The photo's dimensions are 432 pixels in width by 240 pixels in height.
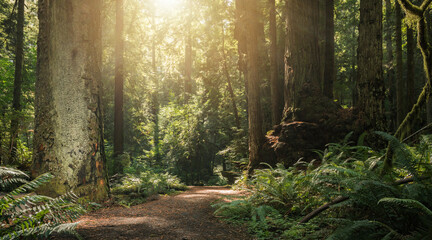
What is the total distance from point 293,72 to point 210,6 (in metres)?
9.36

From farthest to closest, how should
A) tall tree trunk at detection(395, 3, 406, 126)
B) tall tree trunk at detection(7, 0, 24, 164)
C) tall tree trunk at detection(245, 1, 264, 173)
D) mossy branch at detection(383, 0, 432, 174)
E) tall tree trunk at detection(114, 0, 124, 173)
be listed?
1. tall tree trunk at detection(114, 0, 124, 173)
2. tall tree trunk at detection(395, 3, 406, 126)
3. tall tree trunk at detection(7, 0, 24, 164)
4. tall tree trunk at detection(245, 1, 264, 173)
5. mossy branch at detection(383, 0, 432, 174)

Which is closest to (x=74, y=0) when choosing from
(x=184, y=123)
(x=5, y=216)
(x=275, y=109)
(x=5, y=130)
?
(x=5, y=216)

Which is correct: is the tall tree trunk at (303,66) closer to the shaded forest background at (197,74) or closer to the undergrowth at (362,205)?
the shaded forest background at (197,74)

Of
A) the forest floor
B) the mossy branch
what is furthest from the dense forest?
the forest floor

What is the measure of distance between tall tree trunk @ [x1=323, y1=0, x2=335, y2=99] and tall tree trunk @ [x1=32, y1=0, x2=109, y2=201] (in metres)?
9.70

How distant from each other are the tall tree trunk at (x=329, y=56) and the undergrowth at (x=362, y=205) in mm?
7844

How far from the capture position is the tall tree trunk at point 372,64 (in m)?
6.74

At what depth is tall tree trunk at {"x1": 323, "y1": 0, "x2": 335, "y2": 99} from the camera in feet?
37.1

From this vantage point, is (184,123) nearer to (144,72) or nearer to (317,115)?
(144,72)

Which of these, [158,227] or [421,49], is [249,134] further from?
[421,49]

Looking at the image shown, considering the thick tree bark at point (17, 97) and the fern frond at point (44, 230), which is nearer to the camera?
the fern frond at point (44, 230)

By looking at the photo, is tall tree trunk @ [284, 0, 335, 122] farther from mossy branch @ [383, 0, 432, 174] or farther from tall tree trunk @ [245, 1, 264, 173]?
mossy branch @ [383, 0, 432, 174]

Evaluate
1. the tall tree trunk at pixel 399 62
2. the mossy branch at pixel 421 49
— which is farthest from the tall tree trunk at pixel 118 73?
the tall tree trunk at pixel 399 62

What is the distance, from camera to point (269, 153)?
30.2 ft
